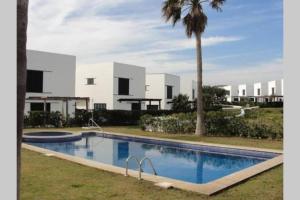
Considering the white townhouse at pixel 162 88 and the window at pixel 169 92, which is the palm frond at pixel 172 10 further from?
the window at pixel 169 92

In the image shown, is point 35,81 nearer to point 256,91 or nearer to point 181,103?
point 181,103

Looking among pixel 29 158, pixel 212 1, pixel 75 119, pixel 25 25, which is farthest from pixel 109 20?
pixel 25 25

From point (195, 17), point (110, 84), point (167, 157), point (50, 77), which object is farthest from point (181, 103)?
point (167, 157)

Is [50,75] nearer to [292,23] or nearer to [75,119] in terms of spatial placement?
[75,119]

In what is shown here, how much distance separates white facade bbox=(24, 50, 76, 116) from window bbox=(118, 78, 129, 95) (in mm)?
7741

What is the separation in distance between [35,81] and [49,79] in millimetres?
1280

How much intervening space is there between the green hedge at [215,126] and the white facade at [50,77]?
9503 millimetres

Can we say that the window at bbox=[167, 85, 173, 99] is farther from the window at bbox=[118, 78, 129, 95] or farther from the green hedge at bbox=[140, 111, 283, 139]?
the green hedge at bbox=[140, 111, 283, 139]

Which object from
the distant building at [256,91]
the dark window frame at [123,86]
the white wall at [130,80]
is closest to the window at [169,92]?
the white wall at [130,80]

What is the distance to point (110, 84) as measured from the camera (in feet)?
127

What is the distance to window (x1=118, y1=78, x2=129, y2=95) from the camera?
39800mm

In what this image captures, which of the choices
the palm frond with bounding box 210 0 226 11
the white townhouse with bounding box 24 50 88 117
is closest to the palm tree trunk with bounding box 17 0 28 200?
the palm frond with bounding box 210 0 226 11

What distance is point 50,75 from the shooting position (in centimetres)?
3153

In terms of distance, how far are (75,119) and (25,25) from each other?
26.0 meters
